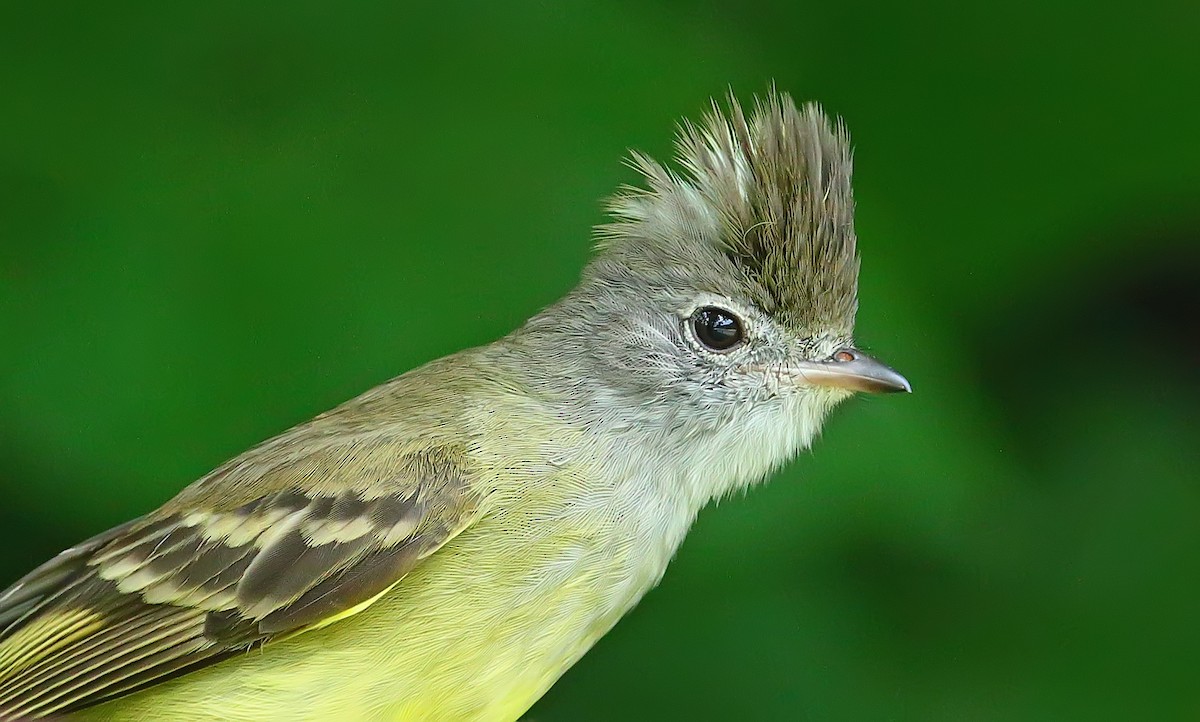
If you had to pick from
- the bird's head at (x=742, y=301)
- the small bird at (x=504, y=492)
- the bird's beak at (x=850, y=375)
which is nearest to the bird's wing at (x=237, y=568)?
the small bird at (x=504, y=492)

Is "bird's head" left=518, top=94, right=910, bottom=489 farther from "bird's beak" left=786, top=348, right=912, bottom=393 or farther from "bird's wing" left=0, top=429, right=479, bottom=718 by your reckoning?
"bird's wing" left=0, top=429, right=479, bottom=718

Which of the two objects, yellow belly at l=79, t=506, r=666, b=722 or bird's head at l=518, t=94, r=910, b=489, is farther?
bird's head at l=518, t=94, r=910, b=489

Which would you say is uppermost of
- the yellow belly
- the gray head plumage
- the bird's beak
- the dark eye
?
the gray head plumage

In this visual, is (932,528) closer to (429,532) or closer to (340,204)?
(429,532)

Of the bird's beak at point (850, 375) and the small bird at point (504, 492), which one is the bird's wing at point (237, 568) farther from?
the bird's beak at point (850, 375)

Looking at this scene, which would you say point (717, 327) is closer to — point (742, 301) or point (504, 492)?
point (742, 301)

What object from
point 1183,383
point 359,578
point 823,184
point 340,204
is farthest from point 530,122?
point 1183,383

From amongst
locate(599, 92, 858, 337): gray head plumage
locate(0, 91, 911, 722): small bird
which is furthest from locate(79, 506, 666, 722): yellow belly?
locate(599, 92, 858, 337): gray head plumage

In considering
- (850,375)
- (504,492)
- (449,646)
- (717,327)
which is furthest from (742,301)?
(449,646)
